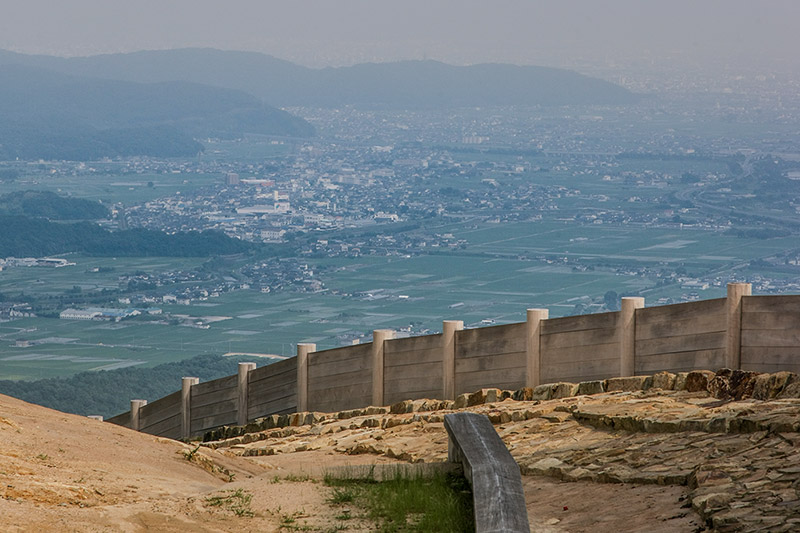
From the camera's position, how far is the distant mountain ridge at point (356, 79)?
495 ft

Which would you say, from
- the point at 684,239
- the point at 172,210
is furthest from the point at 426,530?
the point at 172,210

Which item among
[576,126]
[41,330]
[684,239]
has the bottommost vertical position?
[41,330]

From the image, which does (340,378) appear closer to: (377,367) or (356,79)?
(377,367)

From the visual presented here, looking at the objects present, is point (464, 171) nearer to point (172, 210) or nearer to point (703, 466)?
point (172, 210)

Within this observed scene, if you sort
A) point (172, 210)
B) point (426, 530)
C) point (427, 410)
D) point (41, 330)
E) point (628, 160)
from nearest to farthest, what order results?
1. point (426, 530)
2. point (427, 410)
3. point (41, 330)
4. point (172, 210)
5. point (628, 160)

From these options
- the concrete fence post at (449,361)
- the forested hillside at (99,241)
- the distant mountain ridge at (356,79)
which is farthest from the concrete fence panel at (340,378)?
the distant mountain ridge at (356,79)

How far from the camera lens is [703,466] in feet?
22.5

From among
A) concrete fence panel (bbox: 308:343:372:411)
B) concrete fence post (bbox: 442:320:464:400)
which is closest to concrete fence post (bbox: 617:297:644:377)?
concrete fence post (bbox: 442:320:464:400)

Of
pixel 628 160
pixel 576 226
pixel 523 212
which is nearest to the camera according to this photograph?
pixel 576 226

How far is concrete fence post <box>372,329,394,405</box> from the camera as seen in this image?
40.7ft

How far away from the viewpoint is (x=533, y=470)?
25.7 feet

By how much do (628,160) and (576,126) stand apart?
18721 mm

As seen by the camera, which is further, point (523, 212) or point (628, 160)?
point (628, 160)

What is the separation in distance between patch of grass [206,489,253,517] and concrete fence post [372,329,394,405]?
5.49 meters
